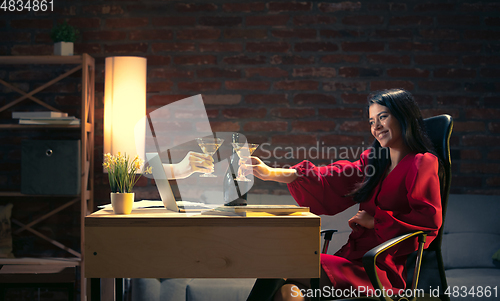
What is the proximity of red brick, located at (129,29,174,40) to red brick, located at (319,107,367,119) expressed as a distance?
1129 millimetres

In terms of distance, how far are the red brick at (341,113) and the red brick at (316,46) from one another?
0.39 meters

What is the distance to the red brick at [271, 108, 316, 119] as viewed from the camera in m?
2.76

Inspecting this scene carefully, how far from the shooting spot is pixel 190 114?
2.81 m

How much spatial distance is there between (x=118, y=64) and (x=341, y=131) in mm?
1459

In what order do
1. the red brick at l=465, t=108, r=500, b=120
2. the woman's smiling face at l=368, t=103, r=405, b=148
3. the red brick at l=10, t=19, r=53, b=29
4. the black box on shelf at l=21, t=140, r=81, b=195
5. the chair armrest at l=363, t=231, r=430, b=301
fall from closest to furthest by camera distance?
the chair armrest at l=363, t=231, r=430, b=301 → the woman's smiling face at l=368, t=103, r=405, b=148 → the black box on shelf at l=21, t=140, r=81, b=195 → the red brick at l=465, t=108, r=500, b=120 → the red brick at l=10, t=19, r=53, b=29

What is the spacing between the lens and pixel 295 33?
277 centimetres

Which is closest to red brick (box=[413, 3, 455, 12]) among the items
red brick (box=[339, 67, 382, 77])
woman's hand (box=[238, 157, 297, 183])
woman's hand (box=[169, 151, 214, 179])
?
red brick (box=[339, 67, 382, 77])

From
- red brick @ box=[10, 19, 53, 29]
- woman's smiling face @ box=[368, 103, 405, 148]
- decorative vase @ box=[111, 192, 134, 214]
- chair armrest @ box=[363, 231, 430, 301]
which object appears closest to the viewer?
chair armrest @ box=[363, 231, 430, 301]

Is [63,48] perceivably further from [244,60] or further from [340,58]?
[340,58]

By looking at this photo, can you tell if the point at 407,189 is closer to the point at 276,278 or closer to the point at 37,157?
the point at 276,278

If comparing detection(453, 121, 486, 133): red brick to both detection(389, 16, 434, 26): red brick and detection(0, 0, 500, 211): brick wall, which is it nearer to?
detection(0, 0, 500, 211): brick wall

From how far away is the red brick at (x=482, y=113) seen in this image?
2723 millimetres

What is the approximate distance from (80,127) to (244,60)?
3.65 feet

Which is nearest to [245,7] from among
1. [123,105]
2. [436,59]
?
[123,105]
